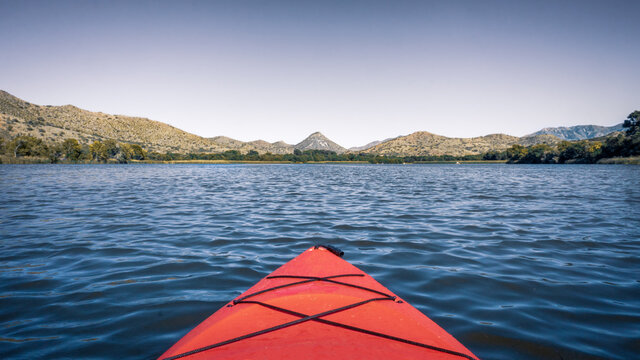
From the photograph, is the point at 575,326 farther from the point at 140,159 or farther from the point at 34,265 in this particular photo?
the point at 140,159

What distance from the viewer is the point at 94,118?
183m

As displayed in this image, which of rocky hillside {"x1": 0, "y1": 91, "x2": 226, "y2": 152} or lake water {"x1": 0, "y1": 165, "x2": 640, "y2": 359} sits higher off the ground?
rocky hillside {"x1": 0, "y1": 91, "x2": 226, "y2": 152}

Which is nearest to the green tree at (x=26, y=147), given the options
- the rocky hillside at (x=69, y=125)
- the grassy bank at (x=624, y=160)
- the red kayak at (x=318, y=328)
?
the rocky hillside at (x=69, y=125)

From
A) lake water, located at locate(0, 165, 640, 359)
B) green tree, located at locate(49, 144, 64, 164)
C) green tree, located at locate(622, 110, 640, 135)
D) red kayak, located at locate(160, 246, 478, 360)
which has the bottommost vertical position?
lake water, located at locate(0, 165, 640, 359)

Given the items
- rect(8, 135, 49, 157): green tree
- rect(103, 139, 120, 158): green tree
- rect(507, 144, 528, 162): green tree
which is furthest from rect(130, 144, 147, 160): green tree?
rect(507, 144, 528, 162): green tree

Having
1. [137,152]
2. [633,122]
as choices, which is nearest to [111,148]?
[137,152]

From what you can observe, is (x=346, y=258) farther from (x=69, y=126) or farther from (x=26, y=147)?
(x=69, y=126)

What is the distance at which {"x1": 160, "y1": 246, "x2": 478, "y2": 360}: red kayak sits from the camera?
2391 mm

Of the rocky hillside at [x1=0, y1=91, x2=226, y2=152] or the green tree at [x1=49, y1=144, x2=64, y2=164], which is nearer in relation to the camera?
the green tree at [x1=49, y1=144, x2=64, y2=164]

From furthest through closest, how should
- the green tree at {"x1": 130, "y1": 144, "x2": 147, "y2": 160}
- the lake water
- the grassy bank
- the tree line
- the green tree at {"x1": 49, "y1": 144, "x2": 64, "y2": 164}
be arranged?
the green tree at {"x1": 130, "y1": 144, "x2": 147, "y2": 160} < the green tree at {"x1": 49, "y1": 144, "x2": 64, "y2": 164} < the tree line < the grassy bank < the lake water

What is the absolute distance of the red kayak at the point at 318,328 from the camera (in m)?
2.39

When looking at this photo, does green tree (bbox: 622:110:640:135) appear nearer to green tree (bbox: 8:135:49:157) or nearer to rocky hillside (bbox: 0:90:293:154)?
green tree (bbox: 8:135:49:157)

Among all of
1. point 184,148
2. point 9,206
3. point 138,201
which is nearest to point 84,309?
point 138,201

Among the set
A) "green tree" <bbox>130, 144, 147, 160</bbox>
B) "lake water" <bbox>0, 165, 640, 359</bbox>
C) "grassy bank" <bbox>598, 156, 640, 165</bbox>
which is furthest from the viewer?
"green tree" <bbox>130, 144, 147, 160</bbox>
